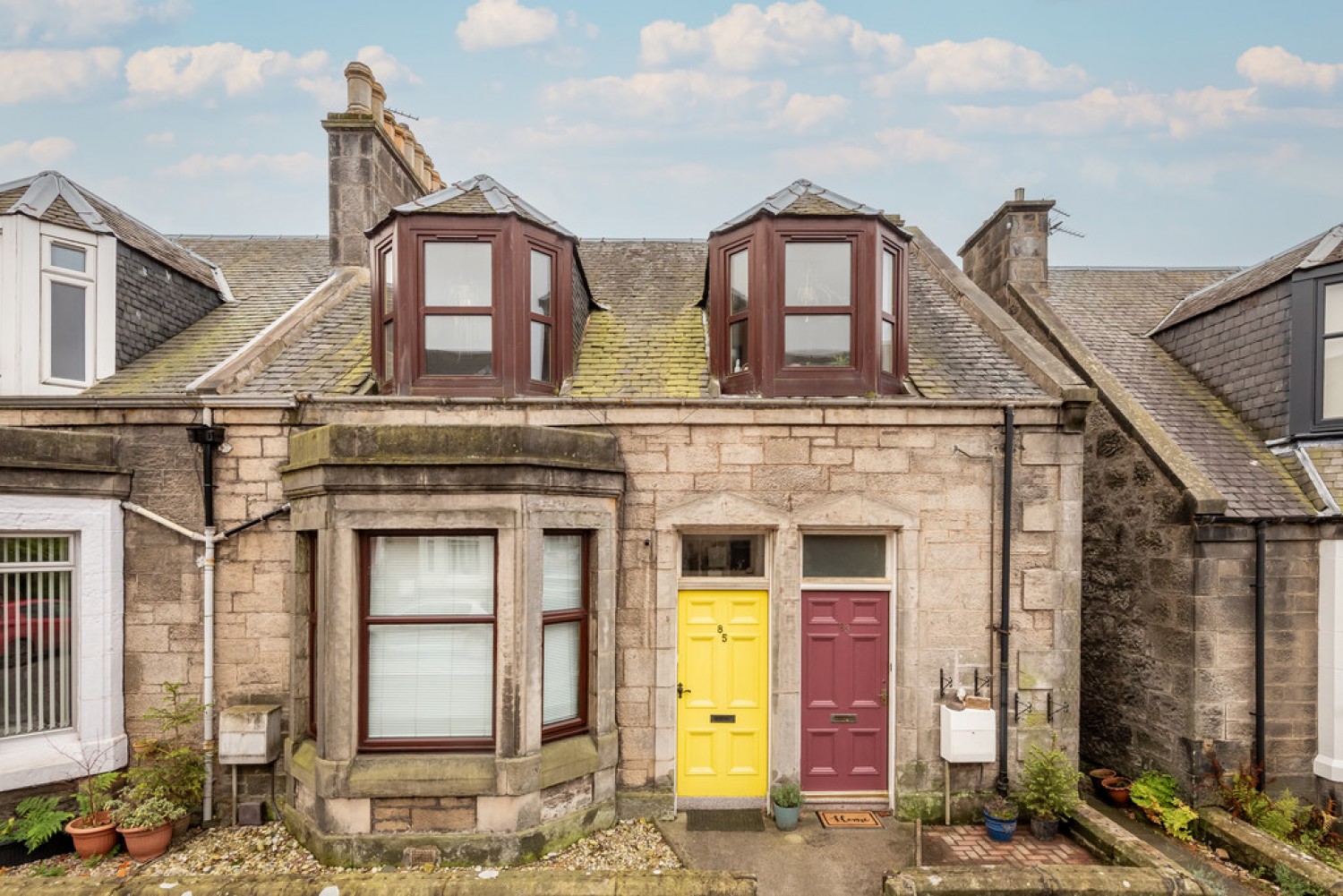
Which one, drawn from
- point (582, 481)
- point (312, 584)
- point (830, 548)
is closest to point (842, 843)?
point (830, 548)

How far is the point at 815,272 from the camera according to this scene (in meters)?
7.65

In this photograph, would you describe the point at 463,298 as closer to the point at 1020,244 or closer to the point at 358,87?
the point at 358,87

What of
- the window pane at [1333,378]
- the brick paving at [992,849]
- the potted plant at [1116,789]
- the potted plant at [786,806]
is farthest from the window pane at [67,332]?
the window pane at [1333,378]

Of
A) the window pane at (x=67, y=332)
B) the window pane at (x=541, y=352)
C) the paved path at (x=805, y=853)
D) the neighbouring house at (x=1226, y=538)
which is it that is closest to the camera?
the paved path at (x=805, y=853)

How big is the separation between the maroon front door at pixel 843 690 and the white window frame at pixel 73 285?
886 centimetres

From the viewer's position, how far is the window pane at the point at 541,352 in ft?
25.1

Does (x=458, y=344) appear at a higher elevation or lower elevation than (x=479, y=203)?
lower

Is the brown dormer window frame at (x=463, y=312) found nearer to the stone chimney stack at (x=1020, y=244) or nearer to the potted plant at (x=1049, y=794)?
the potted plant at (x=1049, y=794)

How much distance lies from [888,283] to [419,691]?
6.89m

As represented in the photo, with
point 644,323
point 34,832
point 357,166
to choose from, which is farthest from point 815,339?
point 34,832

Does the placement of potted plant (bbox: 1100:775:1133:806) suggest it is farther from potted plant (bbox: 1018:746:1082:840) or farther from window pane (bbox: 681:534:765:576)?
window pane (bbox: 681:534:765:576)

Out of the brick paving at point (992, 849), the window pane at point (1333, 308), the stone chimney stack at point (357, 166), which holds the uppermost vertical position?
the stone chimney stack at point (357, 166)

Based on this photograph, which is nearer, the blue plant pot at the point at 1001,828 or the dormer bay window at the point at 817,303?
the blue plant pot at the point at 1001,828

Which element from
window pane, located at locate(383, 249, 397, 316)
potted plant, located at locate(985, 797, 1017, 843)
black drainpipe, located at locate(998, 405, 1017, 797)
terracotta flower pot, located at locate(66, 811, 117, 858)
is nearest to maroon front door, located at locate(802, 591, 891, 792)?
potted plant, located at locate(985, 797, 1017, 843)
